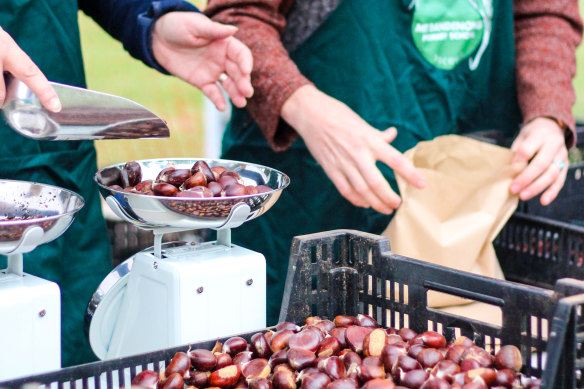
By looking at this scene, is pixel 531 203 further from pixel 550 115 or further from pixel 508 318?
pixel 508 318

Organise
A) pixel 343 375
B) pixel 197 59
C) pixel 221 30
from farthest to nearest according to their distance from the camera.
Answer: pixel 197 59 → pixel 221 30 → pixel 343 375

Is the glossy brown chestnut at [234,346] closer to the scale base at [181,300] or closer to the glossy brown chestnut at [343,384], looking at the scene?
the scale base at [181,300]

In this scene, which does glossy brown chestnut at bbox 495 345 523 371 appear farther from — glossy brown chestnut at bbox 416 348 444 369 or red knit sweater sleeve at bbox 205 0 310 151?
red knit sweater sleeve at bbox 205 0 310 151

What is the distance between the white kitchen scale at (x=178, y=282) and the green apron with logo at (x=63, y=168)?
0.44 m

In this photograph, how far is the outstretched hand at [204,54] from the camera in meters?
1.46

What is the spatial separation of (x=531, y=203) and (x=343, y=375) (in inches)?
40.6

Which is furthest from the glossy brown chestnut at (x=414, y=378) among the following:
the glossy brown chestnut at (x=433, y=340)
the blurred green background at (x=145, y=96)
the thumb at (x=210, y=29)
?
the blurred green background at (x=145, y=96)

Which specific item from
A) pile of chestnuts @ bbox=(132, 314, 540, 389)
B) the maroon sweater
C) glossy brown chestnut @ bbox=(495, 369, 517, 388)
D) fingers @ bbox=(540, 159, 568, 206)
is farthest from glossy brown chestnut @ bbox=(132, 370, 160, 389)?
fingers @ bbox=(540, 159, 568, 206)

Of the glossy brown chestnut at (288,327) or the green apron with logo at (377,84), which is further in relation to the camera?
the green apron with logo at (377,84)

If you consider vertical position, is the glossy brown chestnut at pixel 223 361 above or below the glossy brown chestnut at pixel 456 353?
below

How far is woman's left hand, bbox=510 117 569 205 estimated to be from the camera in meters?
1.72

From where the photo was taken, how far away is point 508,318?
3.62ft

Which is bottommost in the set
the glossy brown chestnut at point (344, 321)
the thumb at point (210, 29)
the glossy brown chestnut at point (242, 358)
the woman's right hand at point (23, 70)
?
the glossy brown chestnut at point (242, 358)

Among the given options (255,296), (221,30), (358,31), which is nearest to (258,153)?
(358,31)
